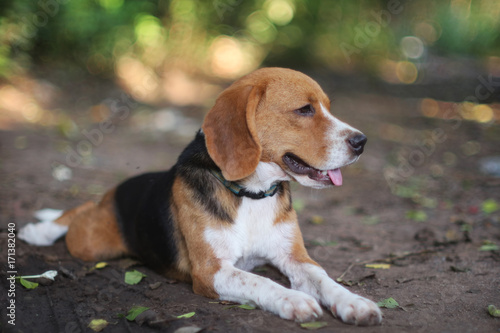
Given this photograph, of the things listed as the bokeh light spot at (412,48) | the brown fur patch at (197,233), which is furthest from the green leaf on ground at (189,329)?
the bokeh light spot at (412,48)

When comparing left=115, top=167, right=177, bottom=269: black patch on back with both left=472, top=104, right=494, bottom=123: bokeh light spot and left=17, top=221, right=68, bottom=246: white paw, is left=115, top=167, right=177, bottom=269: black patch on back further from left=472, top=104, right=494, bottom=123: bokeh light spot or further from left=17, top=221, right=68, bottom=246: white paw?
left=472, top=104, right=494, bottom=123: bokeh light spot

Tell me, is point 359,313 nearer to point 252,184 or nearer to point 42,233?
point 252,184

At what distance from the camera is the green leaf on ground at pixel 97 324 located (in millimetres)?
3319

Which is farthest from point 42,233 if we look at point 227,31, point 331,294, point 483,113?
point 483,113

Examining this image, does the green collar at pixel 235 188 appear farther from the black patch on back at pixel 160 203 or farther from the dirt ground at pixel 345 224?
the dirt ground at pixel 345 224

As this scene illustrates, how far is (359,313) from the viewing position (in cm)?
309

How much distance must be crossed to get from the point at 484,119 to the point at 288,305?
1043cm

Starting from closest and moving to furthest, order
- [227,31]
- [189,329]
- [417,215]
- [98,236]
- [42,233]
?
[189,329] → [98,236] → [42,233] → [417,215] → [227,31]

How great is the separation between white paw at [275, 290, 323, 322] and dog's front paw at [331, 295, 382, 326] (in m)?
0.15

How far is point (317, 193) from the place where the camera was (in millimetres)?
7703

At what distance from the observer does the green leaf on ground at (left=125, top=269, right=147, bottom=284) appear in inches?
166

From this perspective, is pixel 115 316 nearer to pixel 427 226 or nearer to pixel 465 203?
pixel 427 226

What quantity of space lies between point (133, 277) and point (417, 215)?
12.5ft

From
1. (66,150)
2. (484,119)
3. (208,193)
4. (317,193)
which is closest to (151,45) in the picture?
(66,150)
